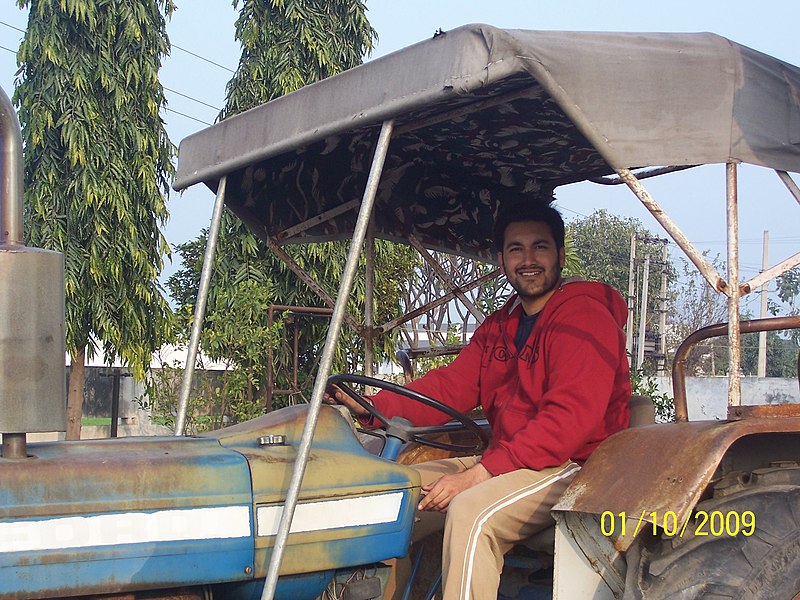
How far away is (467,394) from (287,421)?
106 cm

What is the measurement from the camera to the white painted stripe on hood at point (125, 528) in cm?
221

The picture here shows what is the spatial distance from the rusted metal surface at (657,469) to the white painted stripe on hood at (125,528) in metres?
0.85

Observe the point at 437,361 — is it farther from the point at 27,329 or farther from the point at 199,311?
the point at 27,329

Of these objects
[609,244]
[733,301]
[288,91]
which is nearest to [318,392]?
[733,301]

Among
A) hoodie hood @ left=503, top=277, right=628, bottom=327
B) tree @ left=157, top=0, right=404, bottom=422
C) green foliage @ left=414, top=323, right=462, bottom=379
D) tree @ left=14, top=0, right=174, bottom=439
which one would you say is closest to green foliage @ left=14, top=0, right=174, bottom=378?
tree @ left=14, top=0, right=174, bottom=439

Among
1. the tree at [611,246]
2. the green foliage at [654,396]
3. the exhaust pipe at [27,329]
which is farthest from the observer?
the tree at [611,246]

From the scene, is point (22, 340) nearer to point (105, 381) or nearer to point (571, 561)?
point (571, 561)

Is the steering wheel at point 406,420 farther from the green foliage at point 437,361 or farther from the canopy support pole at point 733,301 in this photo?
the green foliage at point 437,361

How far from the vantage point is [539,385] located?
3.06 meters

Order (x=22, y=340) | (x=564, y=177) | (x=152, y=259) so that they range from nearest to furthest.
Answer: (x=22, y=340), (x=564, y=177), (x=152, y=259)

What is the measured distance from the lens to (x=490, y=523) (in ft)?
8.82

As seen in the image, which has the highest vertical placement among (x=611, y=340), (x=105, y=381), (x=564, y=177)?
(x=564, y=177)

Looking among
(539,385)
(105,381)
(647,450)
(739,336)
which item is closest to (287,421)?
(539,385)

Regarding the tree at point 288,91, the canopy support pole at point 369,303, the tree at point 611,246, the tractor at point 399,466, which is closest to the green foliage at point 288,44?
the tree at point 288,91
